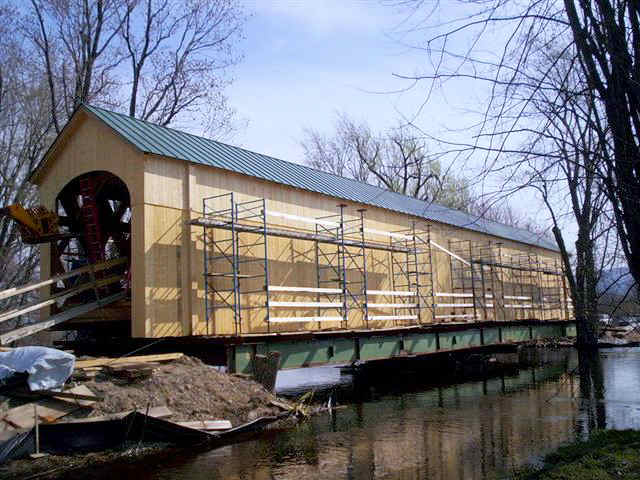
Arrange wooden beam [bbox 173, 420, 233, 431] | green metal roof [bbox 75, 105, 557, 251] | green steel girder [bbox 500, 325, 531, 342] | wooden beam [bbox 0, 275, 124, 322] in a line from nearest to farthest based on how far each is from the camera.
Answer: wooden beam [bbox 173, 420, 233, 431] < wooden beam [bbox 0, 275, 124, 322] < green metal roof [bbox 75, 105, 557, 251] < green steel girder [bbox 500, 325, 531, 342]

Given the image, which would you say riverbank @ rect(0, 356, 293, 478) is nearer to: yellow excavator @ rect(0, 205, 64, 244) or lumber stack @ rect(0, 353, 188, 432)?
lumber stack @ rect(0, 353, 188, 432)

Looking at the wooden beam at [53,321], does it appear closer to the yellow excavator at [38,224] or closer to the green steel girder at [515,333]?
the yellow excavator at [38,224]

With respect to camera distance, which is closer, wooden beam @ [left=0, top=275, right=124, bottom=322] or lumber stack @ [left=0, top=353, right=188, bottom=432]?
lumber stack @ [left=0, top=353, right=188, bottom=432]

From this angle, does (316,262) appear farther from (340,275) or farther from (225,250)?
(225,250)

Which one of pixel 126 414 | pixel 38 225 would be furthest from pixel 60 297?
pixel 126 414

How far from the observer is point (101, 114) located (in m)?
16.9

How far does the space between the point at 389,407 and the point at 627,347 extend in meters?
22.5

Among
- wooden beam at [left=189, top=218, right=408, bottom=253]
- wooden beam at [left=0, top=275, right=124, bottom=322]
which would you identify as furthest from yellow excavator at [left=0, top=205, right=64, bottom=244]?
wooden beam at [left=189, top=218, right=408, bottom=253]

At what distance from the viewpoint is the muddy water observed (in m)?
9.91

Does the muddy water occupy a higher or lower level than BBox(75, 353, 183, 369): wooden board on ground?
lower

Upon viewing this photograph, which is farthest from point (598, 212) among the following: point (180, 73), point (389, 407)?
point (180, 73)

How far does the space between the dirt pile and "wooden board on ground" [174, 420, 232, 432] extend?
0.70 feet

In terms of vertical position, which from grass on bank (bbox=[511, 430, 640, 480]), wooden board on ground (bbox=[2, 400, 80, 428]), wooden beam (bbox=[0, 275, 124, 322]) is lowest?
grass on bank (bbox=[511, 430, 640, 480])

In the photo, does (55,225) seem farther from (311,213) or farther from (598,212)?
(598,212)
